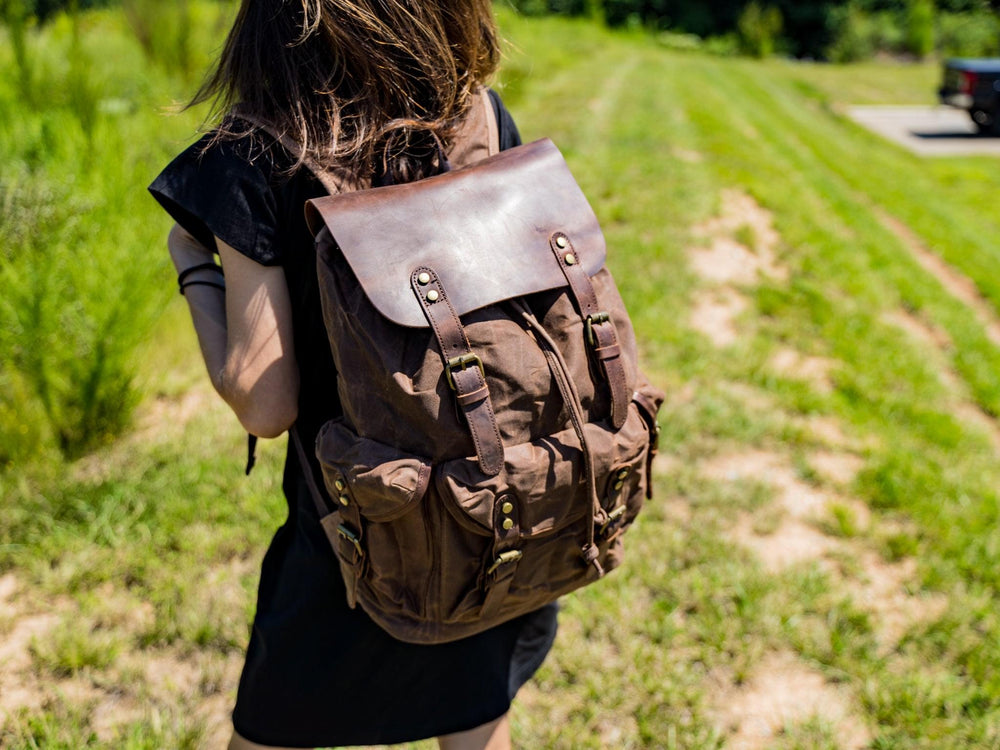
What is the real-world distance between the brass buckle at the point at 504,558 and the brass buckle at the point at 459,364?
10.6 inches

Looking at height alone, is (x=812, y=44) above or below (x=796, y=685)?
below

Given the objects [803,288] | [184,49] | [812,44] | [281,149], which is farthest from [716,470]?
[812,44]

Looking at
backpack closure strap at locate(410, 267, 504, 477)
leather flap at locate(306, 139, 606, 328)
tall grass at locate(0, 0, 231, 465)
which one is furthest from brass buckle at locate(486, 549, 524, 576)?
tall grass at locate(0, 0, 231, 465)

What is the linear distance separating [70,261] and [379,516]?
99.6 inches

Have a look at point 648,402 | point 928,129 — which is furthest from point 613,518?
point 928,129

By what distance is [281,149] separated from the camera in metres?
1.19

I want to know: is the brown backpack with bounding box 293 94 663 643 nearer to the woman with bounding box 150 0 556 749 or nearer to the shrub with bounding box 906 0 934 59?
the woman with bounding box 150 0 556 749

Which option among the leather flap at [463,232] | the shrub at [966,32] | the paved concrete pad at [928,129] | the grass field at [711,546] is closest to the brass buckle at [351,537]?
the leather flap at [463,232]

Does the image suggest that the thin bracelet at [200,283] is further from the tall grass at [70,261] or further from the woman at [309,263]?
the tall grass at [70,261]

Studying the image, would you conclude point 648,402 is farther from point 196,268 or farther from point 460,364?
point 196,268

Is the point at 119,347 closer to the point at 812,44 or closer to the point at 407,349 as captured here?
the point at 407,349

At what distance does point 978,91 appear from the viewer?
1267 centimetres

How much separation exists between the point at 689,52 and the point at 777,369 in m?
21.0

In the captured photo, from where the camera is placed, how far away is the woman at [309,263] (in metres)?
1.18
